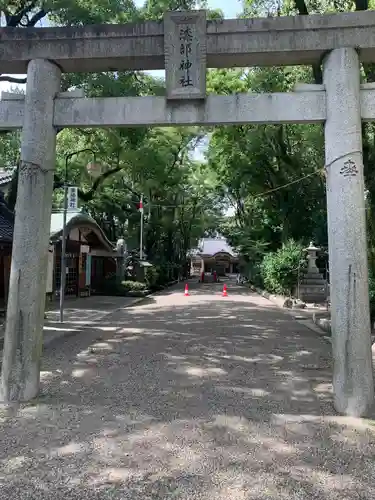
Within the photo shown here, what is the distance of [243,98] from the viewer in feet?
17.3

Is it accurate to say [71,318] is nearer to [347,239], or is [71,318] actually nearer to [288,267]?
[347,239]

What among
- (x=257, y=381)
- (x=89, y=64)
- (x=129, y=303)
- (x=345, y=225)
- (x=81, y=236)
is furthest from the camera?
(x=81, y=236)

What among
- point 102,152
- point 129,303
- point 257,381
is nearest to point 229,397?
point 257,381

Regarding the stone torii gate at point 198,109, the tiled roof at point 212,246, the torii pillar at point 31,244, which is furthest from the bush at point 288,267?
the tiled roof at point 212,246

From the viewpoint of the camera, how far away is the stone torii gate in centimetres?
495

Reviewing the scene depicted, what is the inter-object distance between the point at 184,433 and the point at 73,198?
40.6ft

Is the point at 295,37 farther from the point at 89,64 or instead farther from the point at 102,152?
the point at 102,152

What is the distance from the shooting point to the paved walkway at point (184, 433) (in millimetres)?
3416

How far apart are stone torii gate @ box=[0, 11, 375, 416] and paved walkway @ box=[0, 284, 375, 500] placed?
0.74 meters

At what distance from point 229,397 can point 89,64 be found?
15.4 ft

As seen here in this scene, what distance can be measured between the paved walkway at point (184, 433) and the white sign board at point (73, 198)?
800 cm

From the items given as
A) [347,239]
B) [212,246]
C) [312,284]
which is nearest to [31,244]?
[347,239]

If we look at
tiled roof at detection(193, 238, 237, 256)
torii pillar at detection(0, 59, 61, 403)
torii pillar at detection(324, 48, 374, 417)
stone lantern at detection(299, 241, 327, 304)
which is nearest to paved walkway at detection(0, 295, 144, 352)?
torii pillar at detection(0, 59, 61, 403)

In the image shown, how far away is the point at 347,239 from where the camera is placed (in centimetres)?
493
